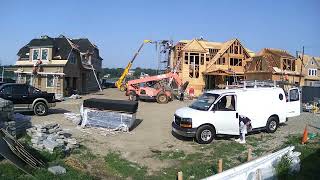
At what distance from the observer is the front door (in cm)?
1472

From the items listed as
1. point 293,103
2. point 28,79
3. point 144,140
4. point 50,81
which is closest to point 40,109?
point 144,140

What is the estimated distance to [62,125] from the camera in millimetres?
18016

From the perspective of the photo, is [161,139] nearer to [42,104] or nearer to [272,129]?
[272,129]

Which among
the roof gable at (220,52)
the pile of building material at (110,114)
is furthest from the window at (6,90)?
the roof gable at (220,52)

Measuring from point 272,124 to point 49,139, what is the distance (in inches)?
394

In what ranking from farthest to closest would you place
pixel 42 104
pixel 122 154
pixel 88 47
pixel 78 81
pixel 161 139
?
pixel 88 47, pixel 78 81, pixel 42 104, pixel 161 139, pixel 122 154

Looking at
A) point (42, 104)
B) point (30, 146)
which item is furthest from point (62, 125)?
point (30, 146)

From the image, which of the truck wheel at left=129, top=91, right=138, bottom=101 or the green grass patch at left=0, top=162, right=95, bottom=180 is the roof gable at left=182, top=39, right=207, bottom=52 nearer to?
the truck wheel at left=129, top=91, right=138, bottom=101

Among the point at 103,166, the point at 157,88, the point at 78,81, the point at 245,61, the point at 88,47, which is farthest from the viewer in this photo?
the point at 88,47

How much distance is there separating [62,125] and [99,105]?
213cm

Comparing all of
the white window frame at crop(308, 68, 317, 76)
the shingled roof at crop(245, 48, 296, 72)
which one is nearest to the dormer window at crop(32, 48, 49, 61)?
the shingled roof at crop(245, 48, 296, 72)

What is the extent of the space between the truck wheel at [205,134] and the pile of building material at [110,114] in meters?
4.20

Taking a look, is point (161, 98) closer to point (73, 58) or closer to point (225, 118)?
point (73, 58)

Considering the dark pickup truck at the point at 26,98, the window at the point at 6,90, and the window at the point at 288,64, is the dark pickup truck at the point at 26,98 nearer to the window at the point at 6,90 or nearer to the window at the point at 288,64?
the window at the point at 6,90
